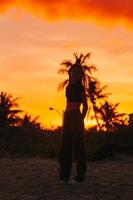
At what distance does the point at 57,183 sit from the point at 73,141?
837 mm

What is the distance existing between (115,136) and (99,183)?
64.4 ft

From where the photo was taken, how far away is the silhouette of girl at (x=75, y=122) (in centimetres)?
1012

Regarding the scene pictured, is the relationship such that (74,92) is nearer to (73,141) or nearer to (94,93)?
(73,141)

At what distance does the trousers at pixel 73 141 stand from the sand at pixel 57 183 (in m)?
0.33

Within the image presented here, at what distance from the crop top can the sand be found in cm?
154

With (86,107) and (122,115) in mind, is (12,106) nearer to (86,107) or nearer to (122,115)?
(122,115)

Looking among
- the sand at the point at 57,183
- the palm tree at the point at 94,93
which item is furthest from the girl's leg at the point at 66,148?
the palm tree at the point at 94,93

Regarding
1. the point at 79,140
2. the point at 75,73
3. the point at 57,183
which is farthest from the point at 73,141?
the point at 75,73

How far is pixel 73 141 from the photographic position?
10.2 m

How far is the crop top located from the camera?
10.1 metres

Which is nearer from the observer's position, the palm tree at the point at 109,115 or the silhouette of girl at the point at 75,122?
the silhouette of girl at the point at 75,122

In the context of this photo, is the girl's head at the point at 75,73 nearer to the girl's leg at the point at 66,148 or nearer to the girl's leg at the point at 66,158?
the girl's leg at the point at 66,148

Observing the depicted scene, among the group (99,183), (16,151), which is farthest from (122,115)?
(99,183)

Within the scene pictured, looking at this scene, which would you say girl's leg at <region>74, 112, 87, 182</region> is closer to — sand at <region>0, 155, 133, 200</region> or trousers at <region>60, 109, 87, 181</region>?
trousers at <region>60, 109, 87, 181</region>
